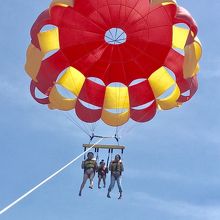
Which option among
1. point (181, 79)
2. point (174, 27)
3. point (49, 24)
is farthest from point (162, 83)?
point (49, 24)

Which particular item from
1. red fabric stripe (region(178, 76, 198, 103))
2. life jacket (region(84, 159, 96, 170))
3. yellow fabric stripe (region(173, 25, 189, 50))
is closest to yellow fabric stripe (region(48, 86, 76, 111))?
life jacket (region(84, 159, 96, 170))

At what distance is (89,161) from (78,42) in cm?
321

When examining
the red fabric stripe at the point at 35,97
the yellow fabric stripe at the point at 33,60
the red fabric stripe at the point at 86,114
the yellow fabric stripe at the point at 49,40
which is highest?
the yellow fabric stripe at the point at 49,40

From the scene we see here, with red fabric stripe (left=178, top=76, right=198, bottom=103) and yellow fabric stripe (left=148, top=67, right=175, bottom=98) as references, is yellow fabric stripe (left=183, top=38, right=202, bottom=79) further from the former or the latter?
yellow fabric stripe (left=148, top=67, right=175, bottom=98)

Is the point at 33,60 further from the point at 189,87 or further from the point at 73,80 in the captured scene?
the point at 189,87

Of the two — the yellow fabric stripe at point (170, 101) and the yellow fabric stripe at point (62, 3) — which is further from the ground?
the yellow fabric stripe at point (62, 3)

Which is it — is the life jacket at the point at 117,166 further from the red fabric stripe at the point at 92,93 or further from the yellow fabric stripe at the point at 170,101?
the yellow fabric stripe at the point at 170,101

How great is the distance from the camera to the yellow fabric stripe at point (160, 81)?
1404cm

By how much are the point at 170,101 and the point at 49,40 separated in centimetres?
367

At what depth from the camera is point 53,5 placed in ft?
42.2

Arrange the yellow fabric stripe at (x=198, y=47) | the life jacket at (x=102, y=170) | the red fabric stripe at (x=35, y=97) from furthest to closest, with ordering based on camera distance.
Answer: the red fabric stripe at (x=35, y=97) → the life jacket at (x=102, y=170) → the yellow fabric stripe at (x=198, y=47)

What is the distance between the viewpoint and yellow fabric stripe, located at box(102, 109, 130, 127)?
47.5ft

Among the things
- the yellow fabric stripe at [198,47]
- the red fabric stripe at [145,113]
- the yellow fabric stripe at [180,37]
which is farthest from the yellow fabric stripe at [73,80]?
the yellow fabric stripe at [198,47]

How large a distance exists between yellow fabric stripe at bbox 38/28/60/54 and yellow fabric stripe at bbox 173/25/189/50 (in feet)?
10.3
